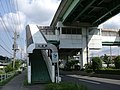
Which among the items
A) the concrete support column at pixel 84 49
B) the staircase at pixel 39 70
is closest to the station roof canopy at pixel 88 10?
the concrete support column at pixel 84 49

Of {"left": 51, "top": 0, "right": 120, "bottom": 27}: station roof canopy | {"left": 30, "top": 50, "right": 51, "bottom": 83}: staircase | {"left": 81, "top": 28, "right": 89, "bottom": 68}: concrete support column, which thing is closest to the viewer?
{"left": 30, "top": 50, "right": 51, "bottom": 83}: staircase

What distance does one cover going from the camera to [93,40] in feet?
224

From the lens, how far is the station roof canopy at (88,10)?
46984 mm

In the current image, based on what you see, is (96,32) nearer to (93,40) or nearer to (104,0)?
(93,40)

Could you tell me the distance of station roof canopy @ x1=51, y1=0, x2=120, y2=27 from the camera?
4698 centimetres

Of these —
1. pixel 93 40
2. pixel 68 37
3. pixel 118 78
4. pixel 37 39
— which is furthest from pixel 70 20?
pixel 118 78

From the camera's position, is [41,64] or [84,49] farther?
[84,49]

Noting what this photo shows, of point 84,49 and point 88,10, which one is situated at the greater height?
point 88,10

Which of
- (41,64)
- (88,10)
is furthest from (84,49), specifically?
(41,64)

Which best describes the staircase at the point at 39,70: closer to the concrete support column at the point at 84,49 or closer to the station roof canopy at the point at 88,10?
the station roof canopy at the point at 88,10

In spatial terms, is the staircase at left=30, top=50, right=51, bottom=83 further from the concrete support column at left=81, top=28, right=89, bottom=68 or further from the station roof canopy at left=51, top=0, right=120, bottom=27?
the concrete support column at left=81, top=28, right=89, bottom=68

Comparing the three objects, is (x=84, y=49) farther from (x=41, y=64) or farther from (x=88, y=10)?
(x=41, y=64)

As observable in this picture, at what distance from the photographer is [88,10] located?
52.9 metres

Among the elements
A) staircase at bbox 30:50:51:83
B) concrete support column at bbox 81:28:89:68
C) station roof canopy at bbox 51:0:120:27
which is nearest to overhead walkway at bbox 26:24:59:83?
staircase at bbox 30:50:51:83
